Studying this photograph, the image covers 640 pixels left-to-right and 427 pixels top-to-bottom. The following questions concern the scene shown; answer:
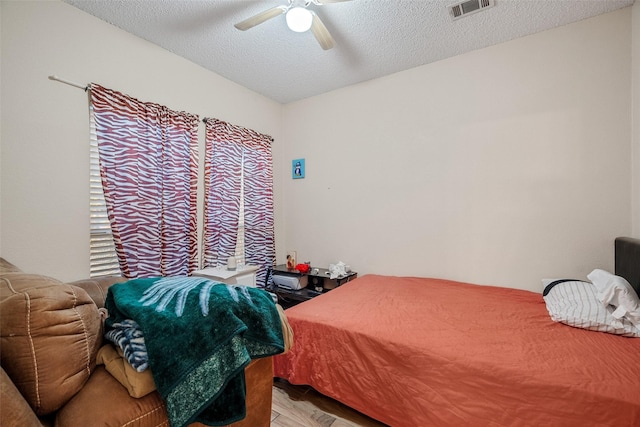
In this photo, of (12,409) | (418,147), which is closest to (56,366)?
(12,409)

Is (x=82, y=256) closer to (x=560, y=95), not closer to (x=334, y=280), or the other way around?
(x=334, y=280)

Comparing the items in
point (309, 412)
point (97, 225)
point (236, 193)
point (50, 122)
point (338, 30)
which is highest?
point (338, 30)

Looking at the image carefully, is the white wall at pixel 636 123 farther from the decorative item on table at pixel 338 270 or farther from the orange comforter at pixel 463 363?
the decorative item on table at pixel 338 270

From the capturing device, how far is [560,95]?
2201mm

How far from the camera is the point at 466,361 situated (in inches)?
51.1

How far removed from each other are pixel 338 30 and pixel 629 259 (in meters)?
2.60

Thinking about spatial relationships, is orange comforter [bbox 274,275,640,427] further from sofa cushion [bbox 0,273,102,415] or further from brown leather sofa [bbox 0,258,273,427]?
sofa cushion [bbox 0,273,102,415]

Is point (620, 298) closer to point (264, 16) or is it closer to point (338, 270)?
point (338, 270)

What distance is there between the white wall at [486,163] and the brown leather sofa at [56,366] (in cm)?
250

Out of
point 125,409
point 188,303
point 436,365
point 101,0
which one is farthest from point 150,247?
point 436,365

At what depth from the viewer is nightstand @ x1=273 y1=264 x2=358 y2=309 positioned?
9.43ft

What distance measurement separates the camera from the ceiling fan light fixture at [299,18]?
5.49 feet

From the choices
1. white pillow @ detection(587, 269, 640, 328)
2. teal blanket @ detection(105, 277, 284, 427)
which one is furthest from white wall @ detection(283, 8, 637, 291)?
teal blanket @ detection(105, 277, 284, 427)

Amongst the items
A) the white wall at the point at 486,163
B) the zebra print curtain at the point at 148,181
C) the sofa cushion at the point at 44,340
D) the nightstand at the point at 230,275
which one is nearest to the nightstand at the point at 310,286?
the white wall at the point at 486,163
